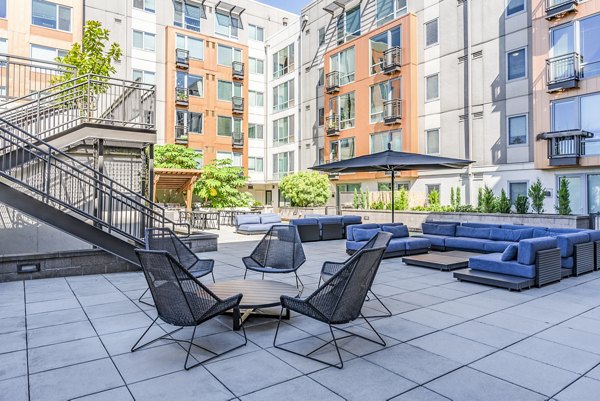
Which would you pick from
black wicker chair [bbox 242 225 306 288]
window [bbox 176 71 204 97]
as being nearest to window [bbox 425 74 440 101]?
window [bbox 176 71 204 97]

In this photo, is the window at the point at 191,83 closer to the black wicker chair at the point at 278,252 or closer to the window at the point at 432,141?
the window at the point at 432,141

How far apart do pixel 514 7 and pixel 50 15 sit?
23648 millimetres

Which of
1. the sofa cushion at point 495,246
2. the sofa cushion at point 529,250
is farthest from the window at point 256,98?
the sofa cushion at point 529,250

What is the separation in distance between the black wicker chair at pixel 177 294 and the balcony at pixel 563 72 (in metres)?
16.3

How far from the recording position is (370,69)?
2220 centimetres

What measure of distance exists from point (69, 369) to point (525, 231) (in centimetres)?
903

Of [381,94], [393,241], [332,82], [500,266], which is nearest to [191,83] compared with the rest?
[332,82]

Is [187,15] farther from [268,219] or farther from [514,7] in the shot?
[514,7]

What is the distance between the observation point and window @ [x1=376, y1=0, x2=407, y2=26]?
21.3 meters

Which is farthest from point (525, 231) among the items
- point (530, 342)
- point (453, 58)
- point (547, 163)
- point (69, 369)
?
point (453, 58)

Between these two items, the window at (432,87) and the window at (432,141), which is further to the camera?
the window at (432,87)

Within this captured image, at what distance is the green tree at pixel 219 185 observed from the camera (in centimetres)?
2255

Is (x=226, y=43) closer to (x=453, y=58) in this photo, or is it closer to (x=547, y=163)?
(x=453, y=58)

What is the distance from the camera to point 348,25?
24.9 meters
